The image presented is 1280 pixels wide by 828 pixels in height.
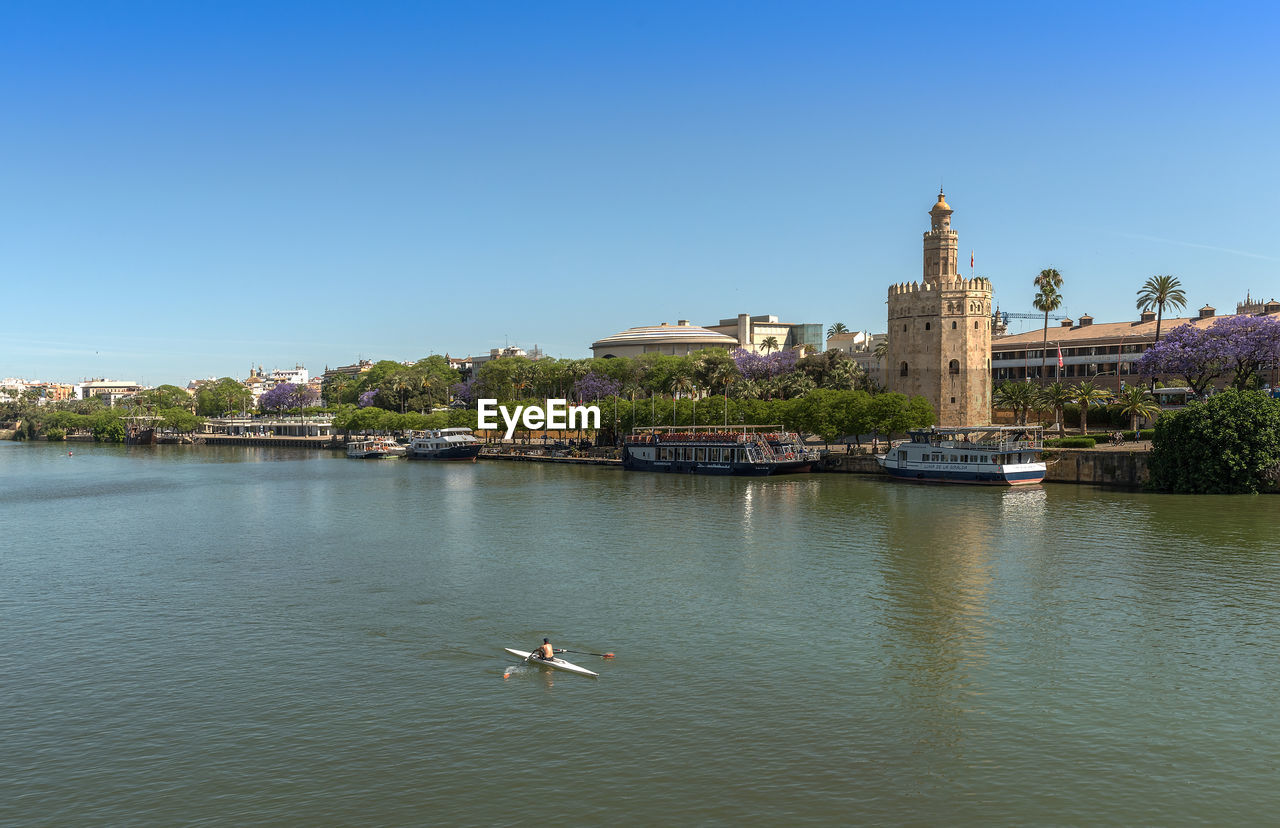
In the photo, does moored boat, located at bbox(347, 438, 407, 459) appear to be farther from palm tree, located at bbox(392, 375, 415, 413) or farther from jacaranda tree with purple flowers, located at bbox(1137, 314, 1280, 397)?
jacaranda tree with purple flowers, located at bbox(1137, 314, 1280, 397)

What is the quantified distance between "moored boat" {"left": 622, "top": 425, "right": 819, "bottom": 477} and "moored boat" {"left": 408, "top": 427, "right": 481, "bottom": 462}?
29.1 meters

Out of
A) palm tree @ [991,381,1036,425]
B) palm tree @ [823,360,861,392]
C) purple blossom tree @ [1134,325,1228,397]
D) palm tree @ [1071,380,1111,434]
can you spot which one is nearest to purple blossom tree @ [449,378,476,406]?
palm tree @ [823,360,861,392]

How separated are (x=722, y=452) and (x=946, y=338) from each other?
27051 mm

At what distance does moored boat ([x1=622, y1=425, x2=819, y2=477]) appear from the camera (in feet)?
313

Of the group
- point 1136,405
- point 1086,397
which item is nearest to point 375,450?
point 1086,397

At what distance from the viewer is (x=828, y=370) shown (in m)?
124

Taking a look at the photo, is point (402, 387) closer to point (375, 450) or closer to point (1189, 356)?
point (375, 450)

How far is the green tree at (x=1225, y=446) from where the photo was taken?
67.1m

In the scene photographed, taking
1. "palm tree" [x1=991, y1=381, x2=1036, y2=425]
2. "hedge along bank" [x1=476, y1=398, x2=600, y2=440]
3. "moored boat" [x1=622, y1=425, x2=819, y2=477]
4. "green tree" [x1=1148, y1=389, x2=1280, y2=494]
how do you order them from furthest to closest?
1. "hedge along bank" [x1=476, y1=398, x2=600, y2=440]
2. "palm tree" [x1=991, y1=381, x2=1036, y2=425]
3. "moored boat" [x1=622, y1=425, x2=819, y2=477]
4. "green tree" [x1=1148, y1=389, x2=1280, y2=494]

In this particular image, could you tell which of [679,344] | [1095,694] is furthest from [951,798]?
[679,344]

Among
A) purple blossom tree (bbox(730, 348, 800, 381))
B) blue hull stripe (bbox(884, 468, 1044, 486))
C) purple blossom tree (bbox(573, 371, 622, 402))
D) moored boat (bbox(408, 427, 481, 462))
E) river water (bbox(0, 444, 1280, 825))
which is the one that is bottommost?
river water (bbox(0, 444, 1280, 825))

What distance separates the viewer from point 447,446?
133625mm

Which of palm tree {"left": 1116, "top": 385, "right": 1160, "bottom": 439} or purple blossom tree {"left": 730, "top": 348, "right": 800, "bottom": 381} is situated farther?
purple blossom tree {"left": 730, "top": 348, "right": 800, "bottom": 381}

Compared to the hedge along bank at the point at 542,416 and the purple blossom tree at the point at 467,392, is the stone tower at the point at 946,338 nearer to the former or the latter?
the hedge along bank at the point at 542,416
